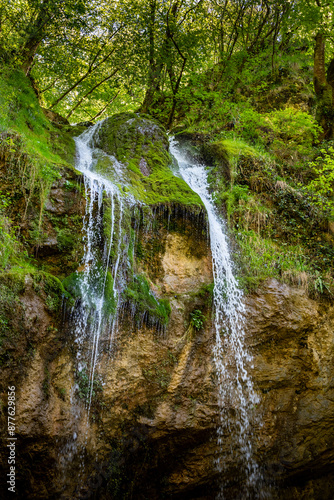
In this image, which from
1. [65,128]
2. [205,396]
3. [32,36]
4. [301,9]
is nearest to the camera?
[205,396]

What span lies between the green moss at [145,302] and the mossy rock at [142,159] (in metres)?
1.69

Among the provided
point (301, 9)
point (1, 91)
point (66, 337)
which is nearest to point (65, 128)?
point (1, 91)

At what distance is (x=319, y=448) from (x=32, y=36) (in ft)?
33.3

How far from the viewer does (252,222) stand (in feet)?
23.6

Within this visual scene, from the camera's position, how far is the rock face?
150 inches

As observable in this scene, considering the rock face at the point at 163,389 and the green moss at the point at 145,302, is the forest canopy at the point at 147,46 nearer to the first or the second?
the rock face at the point at 163,389

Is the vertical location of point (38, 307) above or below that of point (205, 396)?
above

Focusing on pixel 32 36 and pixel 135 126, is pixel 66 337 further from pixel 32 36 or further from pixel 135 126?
pixel 32 36

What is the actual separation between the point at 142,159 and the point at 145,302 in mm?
3813

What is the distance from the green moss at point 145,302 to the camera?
4.81 meters

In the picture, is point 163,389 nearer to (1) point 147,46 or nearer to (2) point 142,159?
(2) point 142,159

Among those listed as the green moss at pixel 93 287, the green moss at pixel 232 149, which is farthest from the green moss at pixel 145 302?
the green moss at pixel 232 149

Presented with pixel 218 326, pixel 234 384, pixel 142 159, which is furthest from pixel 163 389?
pixel 142 159

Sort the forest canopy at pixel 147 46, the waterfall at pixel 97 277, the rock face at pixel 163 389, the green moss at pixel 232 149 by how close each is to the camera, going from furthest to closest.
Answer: the green moss at pixel 232 149 < the forest canopy at pixel 147 46 < the waterfall at pixel 97 277 < the rock face at pixel 163 389
